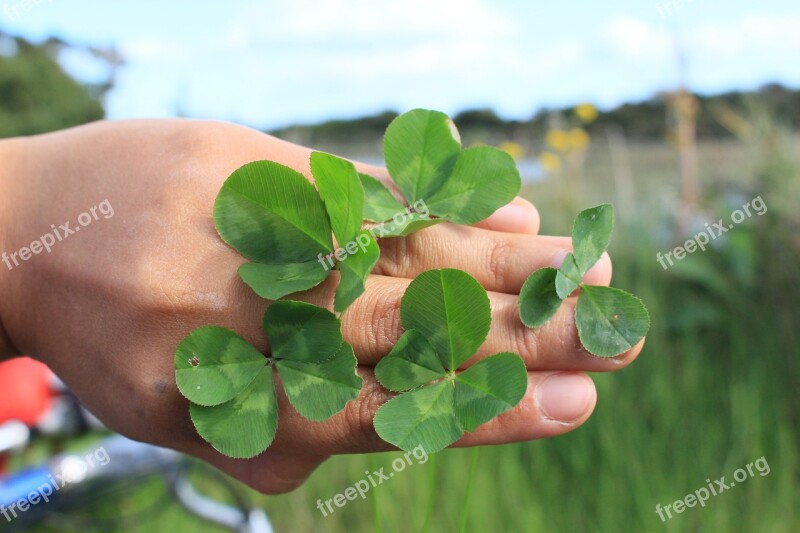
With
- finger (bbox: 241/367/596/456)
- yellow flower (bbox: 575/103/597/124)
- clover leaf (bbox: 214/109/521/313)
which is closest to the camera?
clover leaf (bbox: 214/109/521/313)

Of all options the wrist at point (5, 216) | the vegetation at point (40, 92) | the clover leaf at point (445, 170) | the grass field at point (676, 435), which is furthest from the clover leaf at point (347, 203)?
the vegetation at point (40, 92)

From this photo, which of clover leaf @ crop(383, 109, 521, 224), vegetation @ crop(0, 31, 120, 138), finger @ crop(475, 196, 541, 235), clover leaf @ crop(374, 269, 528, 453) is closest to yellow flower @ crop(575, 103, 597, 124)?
finger @ crop(475, 196, 541, 235)

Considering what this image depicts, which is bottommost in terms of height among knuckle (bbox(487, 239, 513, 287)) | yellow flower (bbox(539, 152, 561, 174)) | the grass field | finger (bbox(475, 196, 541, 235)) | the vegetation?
the vegetation

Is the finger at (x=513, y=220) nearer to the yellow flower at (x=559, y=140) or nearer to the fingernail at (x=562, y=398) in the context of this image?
the fingernail at (x=562, y=398)

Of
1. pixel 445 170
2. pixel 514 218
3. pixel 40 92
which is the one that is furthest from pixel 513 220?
pixel 40 92

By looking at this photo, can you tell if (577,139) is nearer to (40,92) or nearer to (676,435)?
(676,435)

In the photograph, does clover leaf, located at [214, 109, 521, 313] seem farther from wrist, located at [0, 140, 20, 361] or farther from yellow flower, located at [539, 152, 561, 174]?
yellow flower, located at [539, 152, 561, 174]
